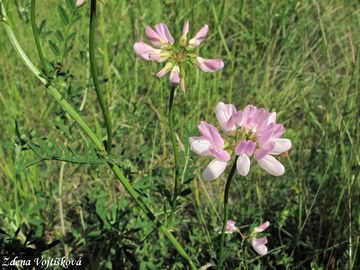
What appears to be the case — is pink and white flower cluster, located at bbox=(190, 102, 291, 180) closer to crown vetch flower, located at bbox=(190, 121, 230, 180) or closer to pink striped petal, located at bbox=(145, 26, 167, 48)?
crown vetch flower, located at bbox=(190, 121, 230, 180)

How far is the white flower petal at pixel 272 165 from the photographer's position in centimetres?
81

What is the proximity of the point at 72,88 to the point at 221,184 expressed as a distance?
2.09ft

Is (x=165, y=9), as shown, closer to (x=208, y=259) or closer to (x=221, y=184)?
(x=221, y=184)

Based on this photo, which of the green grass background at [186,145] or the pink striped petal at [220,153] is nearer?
the pink striped petal at [220,153]

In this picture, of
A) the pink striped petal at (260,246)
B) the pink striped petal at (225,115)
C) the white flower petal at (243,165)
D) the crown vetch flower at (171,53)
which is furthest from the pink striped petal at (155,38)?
the pink striped petal at (260,246)

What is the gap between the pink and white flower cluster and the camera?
798 mm

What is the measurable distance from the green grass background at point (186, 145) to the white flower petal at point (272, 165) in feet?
0.94

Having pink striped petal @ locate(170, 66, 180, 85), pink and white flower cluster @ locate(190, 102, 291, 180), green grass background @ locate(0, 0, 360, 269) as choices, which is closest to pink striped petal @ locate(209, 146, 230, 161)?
pink and white flower cluster @ locate(190, 102, 291, 180)

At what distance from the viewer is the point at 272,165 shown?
0.82 metres

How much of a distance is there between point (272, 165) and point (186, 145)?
324mm

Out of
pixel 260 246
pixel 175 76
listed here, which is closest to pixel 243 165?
pixel 175 76

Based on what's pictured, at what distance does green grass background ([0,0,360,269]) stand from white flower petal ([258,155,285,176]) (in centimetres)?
29

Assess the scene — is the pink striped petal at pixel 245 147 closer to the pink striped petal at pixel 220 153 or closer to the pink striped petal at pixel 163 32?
the pink striped petal at pixel 220 153

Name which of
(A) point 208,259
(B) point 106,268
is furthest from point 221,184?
(B) point 106,268
